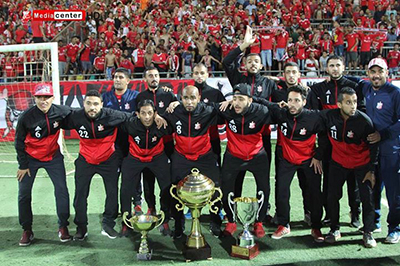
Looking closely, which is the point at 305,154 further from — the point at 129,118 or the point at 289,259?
the point at 129,118

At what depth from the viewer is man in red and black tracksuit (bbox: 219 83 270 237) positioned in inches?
221

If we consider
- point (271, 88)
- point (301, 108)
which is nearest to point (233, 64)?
point (271, 88)

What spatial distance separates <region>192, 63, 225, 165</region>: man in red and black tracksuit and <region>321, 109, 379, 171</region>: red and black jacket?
165cm

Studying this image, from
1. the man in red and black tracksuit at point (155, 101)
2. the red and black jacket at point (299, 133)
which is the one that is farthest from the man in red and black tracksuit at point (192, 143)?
the red and black jacket at point (299, 133)

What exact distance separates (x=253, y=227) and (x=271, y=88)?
2112 mm

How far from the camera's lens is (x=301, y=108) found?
5547mm

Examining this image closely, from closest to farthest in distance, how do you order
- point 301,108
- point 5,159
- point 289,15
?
point 301,108 < point 5,159 < point 289,15

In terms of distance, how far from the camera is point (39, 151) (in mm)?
5656

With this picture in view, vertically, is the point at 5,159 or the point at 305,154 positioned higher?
the point at 305,154

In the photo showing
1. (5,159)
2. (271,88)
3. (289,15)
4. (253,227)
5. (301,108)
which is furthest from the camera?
(289,15)

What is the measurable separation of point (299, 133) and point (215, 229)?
5.68 ft

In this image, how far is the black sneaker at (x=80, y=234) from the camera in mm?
5734

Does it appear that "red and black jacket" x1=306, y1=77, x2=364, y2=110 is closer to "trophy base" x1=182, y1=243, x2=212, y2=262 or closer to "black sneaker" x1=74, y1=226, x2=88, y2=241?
"trophy base" x1=182, y1=243, x2=212, y2=262

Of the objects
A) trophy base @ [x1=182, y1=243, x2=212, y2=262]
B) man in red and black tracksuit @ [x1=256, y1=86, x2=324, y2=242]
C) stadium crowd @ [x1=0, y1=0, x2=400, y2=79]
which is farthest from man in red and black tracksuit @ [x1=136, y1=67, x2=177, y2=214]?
stadium crowd @ [x1=0, y1=0, x2=400, y2=79]
